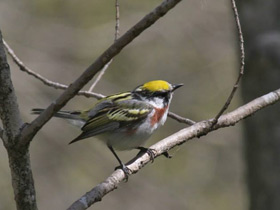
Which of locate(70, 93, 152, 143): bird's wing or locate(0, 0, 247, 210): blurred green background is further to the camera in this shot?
locate(0, 0, 247, 210): blurred green background

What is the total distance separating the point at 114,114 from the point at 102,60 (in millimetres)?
2382

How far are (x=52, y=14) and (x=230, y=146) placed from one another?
3431mm

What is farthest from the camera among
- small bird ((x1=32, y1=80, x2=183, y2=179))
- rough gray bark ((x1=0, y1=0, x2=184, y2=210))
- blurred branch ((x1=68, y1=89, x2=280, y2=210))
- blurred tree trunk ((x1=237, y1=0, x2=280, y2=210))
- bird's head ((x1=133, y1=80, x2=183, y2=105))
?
blurred tree trunk ((x1=237, y1=0, x2=280, y2=210))

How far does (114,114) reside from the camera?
190 inches

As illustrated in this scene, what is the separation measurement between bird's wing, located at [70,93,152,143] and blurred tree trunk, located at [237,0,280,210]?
1.11m

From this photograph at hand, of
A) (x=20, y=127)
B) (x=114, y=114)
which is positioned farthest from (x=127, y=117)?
(x=20, y=127)

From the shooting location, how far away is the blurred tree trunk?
197 inches

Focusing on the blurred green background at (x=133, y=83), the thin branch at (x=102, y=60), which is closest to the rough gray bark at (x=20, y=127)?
the thin branch at (x=102, y=60)

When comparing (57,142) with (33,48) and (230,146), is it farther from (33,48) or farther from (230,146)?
(230,146)

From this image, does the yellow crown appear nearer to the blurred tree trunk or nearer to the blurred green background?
the blurred tree trunk

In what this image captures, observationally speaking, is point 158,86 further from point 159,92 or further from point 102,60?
point 102,60

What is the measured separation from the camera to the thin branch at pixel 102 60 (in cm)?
243

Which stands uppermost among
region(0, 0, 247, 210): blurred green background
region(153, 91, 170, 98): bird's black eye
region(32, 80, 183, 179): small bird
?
region(153, 91, 170, 98): bird's black eye

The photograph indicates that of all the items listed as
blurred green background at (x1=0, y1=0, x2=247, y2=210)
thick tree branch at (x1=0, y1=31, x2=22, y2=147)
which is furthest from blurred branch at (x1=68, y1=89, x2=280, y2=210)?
blurred green background at (x1=0, y1=0, x2=247, y2=210)
